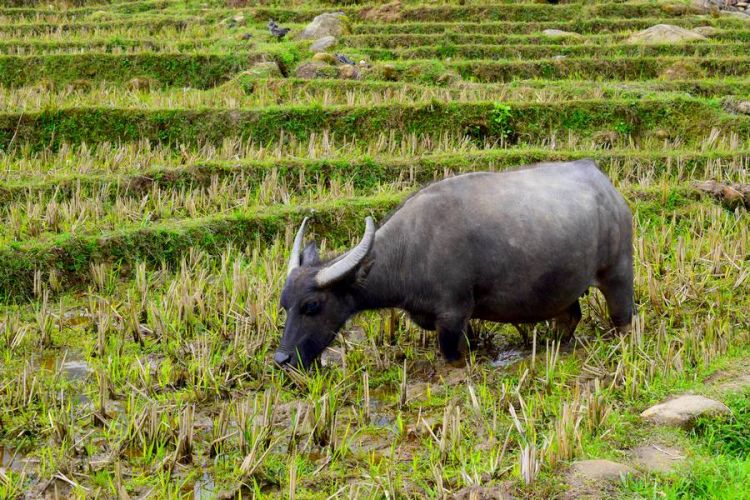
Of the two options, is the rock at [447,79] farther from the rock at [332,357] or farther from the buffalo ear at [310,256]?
the buffalo ear at [310,256]

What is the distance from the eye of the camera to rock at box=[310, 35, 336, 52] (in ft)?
45.3

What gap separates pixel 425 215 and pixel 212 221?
2.68m

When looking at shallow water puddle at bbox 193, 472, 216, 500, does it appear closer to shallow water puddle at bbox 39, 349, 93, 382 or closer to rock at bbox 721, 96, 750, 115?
shallow water puddle at bbox 39, 349, 93, 382

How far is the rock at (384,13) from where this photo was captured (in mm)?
18030

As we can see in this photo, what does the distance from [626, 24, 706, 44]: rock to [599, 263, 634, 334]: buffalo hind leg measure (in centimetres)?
1078

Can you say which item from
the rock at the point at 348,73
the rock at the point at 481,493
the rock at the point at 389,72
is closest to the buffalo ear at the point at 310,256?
the rock at the point at 481,493

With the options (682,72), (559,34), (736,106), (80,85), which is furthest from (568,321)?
(559,34)

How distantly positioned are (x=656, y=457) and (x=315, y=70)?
971cm

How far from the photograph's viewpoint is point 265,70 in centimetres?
1234

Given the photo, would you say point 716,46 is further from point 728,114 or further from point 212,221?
point 212,221

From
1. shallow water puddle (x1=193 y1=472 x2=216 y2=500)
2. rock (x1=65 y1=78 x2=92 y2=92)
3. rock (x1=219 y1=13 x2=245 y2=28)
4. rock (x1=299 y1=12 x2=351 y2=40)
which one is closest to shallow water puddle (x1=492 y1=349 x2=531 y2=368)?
shallow water puddle (x1=193 y1=472 x2=216 y2=500)

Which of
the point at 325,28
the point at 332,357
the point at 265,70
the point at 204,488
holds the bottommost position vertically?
the point at 332,357

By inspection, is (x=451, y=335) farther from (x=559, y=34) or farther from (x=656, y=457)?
(x=559, y=34)

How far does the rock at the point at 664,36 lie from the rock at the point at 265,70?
21.4ft
